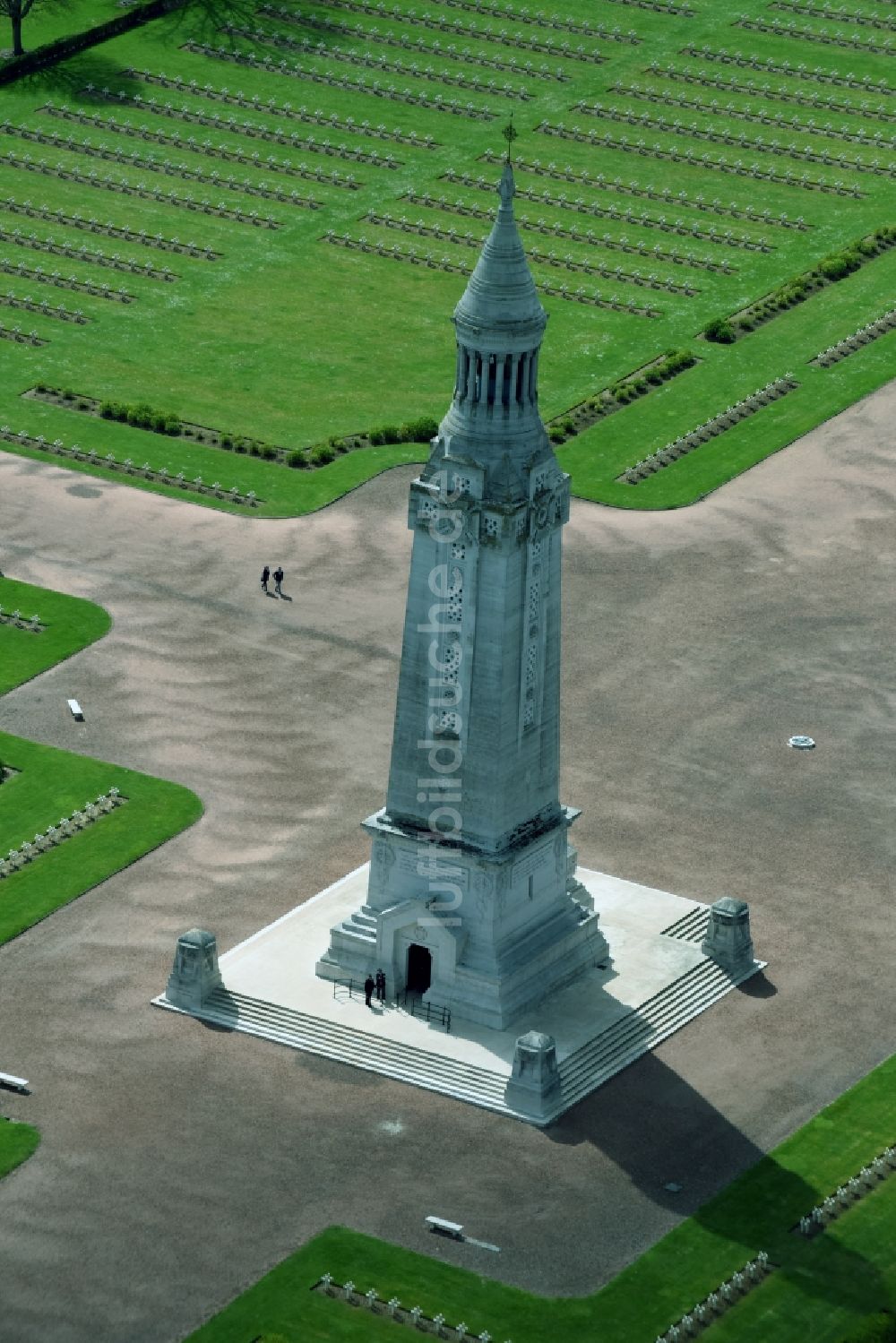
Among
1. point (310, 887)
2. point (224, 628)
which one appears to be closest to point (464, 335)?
point (310, 887)

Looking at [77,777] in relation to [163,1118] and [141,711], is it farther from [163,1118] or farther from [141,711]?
[163,1118]

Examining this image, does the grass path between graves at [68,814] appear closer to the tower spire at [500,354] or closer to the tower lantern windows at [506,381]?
the tower spire at [500,354]

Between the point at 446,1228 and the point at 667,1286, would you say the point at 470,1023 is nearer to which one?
the point at 446,1228

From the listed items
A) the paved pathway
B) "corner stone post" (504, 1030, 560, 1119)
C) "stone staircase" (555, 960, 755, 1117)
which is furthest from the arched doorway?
"corner stone post" (504, 1030, 560, 1119)

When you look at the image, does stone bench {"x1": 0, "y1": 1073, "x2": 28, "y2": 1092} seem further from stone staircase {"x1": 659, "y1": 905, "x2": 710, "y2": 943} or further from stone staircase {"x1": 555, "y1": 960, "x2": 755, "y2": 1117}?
stone staircase {"x1": 659, "y1": 905, "x2": 710, "y2": 943}

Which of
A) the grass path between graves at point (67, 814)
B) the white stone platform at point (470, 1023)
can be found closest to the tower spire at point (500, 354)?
the white stone platform at point (470, 1023)

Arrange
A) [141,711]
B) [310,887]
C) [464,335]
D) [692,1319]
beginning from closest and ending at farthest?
[692,1319] → [464,335] → [310,887] → [141,711]
